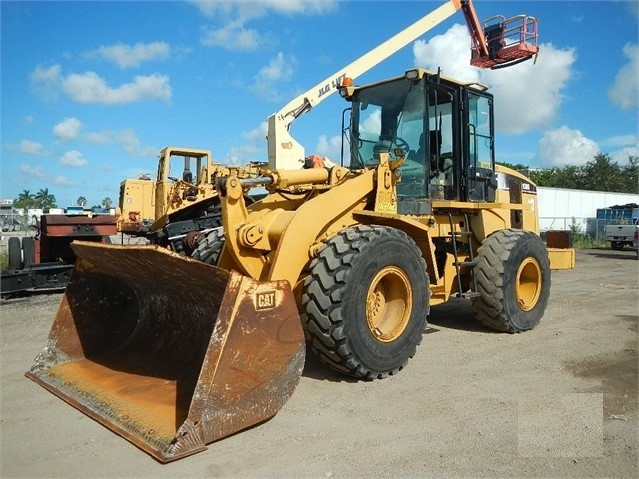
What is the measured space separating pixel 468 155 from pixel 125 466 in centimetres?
509

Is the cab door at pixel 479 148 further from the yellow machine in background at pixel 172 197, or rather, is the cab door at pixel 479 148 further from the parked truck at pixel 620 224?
the parked truck at pixel 620 224

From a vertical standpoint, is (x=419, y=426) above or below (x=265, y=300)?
below

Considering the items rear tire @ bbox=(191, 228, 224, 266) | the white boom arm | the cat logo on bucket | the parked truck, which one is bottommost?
the cat logo on bucket

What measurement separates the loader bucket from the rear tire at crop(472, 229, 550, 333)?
3.20 meters

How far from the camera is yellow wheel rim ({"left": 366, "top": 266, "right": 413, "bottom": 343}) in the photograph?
15.2ft

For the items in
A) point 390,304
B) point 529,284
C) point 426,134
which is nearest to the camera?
point 390,304

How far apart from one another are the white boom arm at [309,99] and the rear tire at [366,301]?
22.9 feet

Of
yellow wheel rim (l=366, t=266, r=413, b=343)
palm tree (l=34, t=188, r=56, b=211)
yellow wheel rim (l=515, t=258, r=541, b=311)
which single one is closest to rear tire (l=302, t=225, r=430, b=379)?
yellow wheel rim (l=366, t=266, r=413, b=343)

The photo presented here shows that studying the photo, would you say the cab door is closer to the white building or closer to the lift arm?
the lift arm

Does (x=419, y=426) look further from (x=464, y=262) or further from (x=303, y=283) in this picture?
(x=464, y=262)

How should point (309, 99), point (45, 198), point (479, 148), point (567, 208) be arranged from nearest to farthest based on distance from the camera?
1. point (479, 148)
2. point (309, 99)
3. point (567, 208)
4. point (45, 198)

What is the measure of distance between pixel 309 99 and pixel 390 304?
829 centimetres

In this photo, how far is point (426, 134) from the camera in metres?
5.94

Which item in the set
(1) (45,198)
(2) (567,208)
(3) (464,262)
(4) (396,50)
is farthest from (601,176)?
(1) (45,198)
